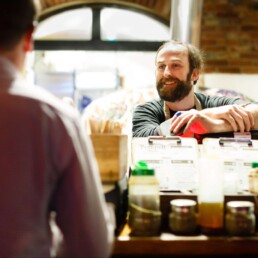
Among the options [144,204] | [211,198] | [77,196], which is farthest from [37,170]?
[211,198]

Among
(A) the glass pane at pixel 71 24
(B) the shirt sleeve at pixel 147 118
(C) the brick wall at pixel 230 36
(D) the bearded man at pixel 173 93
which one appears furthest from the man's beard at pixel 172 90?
(A) the glass pane at pixel 71 24

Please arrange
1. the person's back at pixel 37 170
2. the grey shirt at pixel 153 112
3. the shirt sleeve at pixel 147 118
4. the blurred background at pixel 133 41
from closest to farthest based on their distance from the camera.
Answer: the person's back at pixel 37 170 → the shirt sleeve at pixel 147 118 → the grey shirt at pixel 153 112 → the blurred background at pixel 133 41

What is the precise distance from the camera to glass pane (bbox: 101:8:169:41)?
666cm

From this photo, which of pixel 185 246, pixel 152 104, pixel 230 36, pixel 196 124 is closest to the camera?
pixel 185 246

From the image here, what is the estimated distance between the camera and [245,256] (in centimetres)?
152

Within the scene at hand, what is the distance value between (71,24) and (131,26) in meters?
0.90

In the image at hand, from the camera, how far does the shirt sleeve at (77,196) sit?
1038 mm

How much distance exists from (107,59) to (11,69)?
7.10 metres

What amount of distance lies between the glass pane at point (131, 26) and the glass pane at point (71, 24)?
0.28 metres

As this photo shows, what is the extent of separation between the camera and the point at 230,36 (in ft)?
19.0

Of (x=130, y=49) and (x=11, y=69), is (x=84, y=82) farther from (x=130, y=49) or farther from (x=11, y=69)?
(x=11, y=69)

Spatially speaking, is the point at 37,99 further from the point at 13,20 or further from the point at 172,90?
the point at 172,90

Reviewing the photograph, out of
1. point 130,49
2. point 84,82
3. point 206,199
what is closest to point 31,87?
point 206,199

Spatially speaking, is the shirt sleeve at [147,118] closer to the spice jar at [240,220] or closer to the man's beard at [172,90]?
the man's beard at [172,90]
